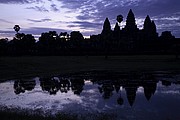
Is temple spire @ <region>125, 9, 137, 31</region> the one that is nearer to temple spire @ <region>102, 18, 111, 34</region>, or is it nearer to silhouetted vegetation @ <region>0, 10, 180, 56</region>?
silhouetted vegetation @ <region>0, 10, 180, 56</region>

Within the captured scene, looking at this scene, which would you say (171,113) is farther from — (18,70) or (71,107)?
(18,70)

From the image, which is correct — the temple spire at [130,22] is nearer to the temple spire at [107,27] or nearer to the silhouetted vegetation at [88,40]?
the silhouetted vegetation at [88,40]

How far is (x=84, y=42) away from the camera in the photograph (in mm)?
122062

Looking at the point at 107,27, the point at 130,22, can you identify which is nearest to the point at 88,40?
the point at 130,22

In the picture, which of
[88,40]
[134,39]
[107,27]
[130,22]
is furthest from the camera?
[88,40]

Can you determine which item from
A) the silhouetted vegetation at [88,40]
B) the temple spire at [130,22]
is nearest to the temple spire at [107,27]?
the silhouetted vegetation at [88,40]

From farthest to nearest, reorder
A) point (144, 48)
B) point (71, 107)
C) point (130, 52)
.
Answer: point (144, 48), point (130, 52), point (71, 107)

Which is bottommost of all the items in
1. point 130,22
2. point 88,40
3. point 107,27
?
point 88,40

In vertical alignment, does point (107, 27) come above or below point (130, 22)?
below

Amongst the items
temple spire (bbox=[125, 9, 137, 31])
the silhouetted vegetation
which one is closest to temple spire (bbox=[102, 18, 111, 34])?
the silhouetted vegetation

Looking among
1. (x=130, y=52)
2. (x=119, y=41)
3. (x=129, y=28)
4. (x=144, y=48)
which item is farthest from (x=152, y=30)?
(x=130, y=52)

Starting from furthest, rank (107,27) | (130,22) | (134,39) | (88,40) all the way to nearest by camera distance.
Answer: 1. (88,40)
2. (130,22)
3. (134,39)
4. (107,27)

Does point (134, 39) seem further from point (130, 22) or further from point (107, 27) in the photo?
point (107, 27)

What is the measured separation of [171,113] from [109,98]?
6524 millimetres
